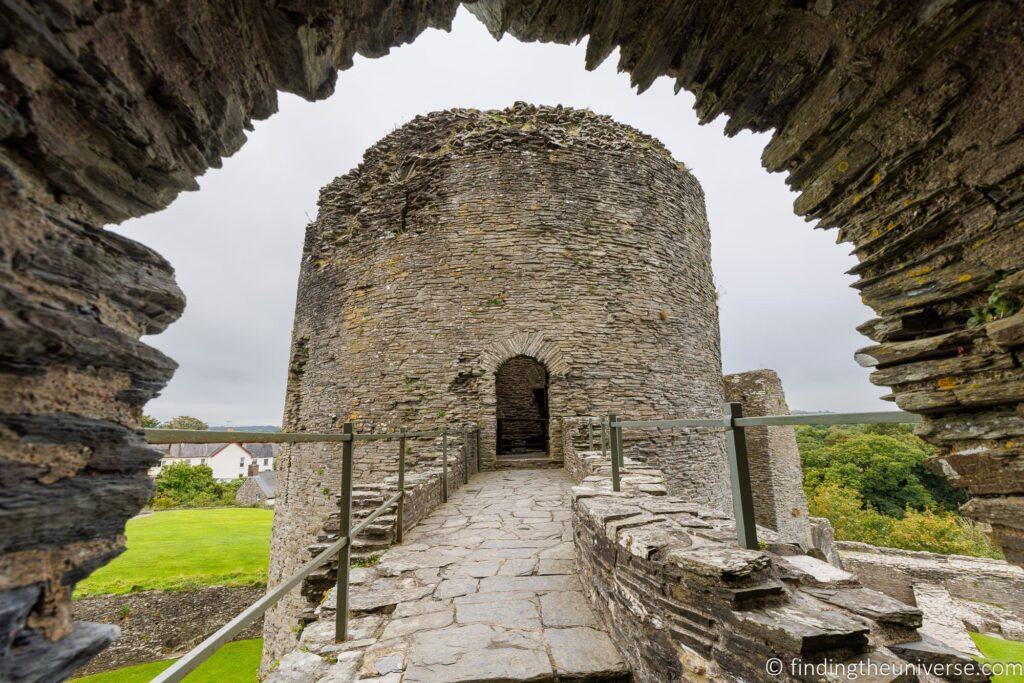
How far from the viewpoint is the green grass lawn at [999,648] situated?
8.48 m

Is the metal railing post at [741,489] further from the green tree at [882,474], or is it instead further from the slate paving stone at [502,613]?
the green tree at [882,474]

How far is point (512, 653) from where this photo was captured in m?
2.07

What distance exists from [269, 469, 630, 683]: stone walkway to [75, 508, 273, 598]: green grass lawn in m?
11.7

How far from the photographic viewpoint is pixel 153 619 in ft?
39.6

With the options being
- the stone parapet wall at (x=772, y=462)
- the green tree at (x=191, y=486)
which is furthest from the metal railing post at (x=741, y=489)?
the green tree at (x=191, y=486)

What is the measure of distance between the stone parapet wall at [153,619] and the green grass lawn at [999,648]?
16642mm

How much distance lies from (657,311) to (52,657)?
868 cm

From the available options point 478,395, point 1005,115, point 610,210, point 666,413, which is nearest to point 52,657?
point 1005,115

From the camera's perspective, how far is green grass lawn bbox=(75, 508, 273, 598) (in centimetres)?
1273

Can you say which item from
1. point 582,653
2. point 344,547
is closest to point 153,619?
point 344,547

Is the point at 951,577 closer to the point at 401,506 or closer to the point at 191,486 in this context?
the point at 401,506

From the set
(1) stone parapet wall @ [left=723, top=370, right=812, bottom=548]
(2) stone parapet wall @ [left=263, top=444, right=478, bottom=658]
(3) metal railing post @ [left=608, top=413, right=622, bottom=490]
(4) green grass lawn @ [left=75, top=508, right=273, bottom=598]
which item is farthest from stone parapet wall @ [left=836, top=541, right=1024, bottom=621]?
(4) green grass lawn @ [left=75, top=508, right=273, bottom=598]

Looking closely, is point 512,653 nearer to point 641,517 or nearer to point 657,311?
point 641,517

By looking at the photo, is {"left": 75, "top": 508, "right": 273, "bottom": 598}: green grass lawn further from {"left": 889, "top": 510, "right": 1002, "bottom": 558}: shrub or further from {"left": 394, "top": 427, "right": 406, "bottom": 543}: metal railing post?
{"left": 889, "top": 510, "right": 1002, "bottom": 558}: shrub
